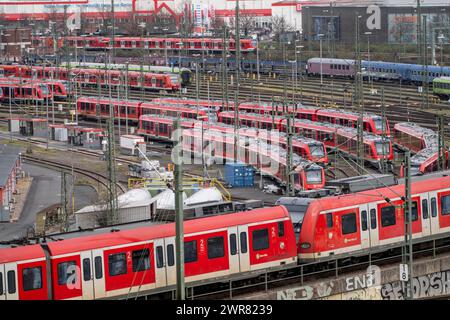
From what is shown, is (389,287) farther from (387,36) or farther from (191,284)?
(387,36)

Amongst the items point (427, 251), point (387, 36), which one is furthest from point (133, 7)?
point (427, 251)

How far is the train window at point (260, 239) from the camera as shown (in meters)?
22.3

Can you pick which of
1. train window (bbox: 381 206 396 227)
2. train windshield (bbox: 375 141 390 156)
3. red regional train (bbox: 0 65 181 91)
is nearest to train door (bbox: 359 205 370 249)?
train window (bbox: 381 206 396 227)

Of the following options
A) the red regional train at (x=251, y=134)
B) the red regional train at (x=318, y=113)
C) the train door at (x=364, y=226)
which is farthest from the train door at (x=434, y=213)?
the red regional train at (x=318, y=113)

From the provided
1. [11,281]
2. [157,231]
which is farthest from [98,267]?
[11,281]

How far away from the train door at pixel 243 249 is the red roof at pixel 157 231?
17 cm

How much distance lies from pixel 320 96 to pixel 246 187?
2643 cm

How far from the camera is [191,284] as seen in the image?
70.1 feet

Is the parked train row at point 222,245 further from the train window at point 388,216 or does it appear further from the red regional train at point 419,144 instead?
the red regional train at point 419,144

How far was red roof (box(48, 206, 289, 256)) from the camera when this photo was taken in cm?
2011

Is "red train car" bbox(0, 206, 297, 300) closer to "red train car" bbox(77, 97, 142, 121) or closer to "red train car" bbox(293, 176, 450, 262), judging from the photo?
"red train car" bbox(293, 176, 450, 262)

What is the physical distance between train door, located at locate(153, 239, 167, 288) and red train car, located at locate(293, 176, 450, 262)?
11.5 ft

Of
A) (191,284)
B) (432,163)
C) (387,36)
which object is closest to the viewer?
(191,284)

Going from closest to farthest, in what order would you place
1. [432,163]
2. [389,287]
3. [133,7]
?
[389,287] → [432,163] → [133,7]
